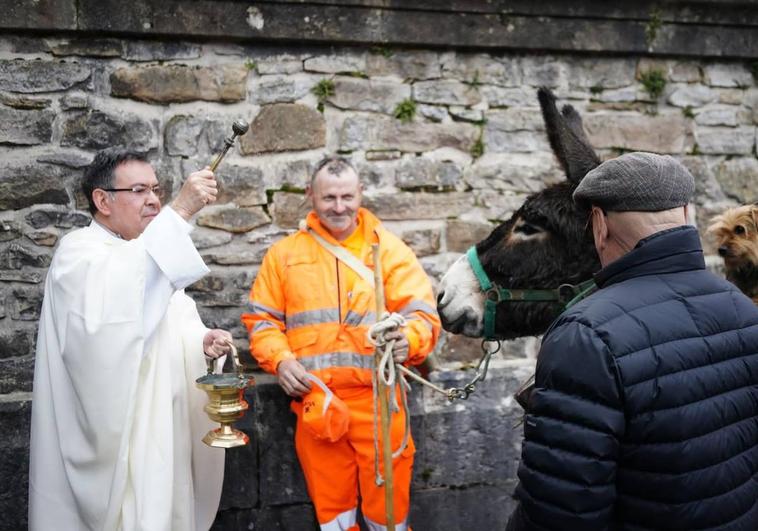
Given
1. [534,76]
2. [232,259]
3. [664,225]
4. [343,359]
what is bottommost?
[343,359]

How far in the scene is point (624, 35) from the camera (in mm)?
4812

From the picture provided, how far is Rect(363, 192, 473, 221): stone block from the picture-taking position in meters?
4.54

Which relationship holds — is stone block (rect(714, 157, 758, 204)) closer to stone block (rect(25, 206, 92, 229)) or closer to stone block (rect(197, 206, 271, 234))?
stone block (rect(197, 206, 271, 234))

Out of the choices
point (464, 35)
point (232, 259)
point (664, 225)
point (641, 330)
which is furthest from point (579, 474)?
A: point (464, 35)

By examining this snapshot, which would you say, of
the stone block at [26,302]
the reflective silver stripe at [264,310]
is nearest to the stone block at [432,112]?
the reflective silver stripe at [264,310]

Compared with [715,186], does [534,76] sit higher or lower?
higher

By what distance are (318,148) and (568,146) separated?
181 centimetres

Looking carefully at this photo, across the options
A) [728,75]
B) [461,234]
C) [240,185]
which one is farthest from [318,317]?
[728,75]

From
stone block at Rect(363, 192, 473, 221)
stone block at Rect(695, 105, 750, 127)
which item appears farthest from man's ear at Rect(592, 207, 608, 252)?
stone block at Rect(695, 105, 750, 127)

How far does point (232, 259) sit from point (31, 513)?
171 cm

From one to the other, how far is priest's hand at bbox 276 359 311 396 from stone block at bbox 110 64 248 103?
1633 mm

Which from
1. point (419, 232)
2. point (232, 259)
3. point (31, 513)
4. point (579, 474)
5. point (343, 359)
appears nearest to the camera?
point (579, 474)

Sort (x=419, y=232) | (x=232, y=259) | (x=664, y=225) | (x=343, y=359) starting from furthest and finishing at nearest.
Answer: (x=419, y=232)
(x=232, y=259)
(x=343, y=359)
(x=664, y=225)

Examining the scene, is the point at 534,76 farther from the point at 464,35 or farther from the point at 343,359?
the point at 343,359
